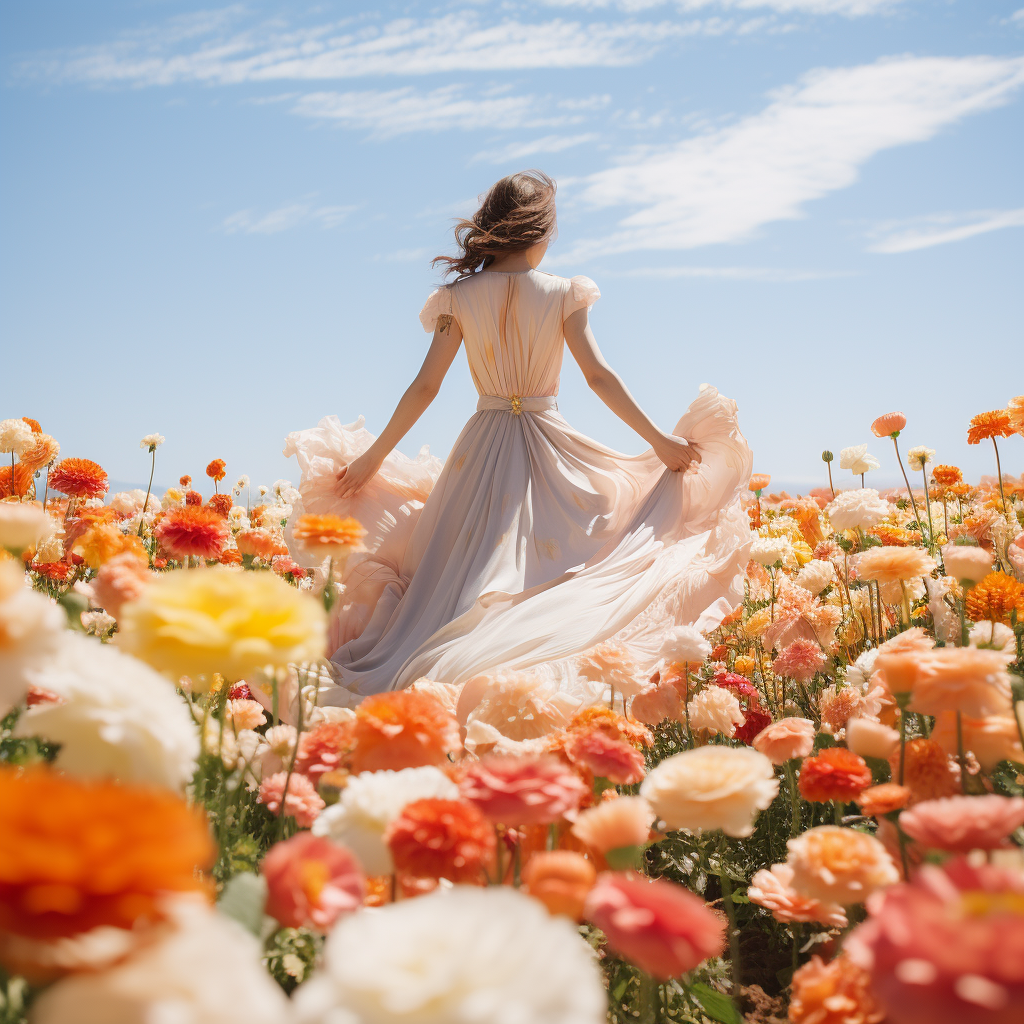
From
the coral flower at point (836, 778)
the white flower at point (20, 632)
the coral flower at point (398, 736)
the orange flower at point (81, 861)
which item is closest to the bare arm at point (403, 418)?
the coral flower at point (398, 736)

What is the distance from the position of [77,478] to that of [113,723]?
324 centimetres

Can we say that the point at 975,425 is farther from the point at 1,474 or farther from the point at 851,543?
the point at 1,474

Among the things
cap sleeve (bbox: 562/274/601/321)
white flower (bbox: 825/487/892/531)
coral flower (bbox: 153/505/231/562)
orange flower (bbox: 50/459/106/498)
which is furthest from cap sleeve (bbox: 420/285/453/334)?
coral flower (bbox: 153/505/231/562)

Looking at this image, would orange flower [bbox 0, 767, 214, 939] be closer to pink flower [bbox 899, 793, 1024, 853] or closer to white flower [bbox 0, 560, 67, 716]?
white flower [bbox 0, 560, 67, 716]

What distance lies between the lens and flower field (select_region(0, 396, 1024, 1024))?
0.50 metres

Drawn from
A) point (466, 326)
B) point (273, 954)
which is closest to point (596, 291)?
point (466, 326)

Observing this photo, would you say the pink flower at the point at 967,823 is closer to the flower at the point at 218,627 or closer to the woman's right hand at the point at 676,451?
the flower at the point at 218,627

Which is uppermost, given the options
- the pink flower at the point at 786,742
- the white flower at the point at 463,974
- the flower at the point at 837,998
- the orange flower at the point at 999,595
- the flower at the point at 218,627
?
the flower at the point at 218,627

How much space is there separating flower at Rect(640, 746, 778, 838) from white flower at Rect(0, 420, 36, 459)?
3.88 m

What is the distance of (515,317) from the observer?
4207mm

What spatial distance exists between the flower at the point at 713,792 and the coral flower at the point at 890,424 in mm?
4443

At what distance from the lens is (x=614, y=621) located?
134 inches

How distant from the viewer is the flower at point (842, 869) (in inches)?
40.1

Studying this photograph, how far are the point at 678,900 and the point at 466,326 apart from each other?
3857mm
